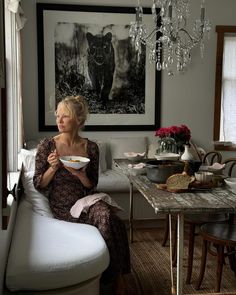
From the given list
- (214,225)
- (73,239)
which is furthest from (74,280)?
(214,225)

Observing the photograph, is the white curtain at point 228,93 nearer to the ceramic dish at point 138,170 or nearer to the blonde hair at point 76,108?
the ceramic dish at point 138,170

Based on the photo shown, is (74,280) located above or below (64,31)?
below

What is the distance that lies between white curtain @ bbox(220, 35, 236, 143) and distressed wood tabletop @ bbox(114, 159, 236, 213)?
3.05m

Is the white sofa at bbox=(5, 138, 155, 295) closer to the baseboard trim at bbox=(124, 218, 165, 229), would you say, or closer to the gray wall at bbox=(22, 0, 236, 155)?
the baseboard trim at bbox=(124, 218, 165, 229)

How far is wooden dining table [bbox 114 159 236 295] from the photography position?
6.59 ft

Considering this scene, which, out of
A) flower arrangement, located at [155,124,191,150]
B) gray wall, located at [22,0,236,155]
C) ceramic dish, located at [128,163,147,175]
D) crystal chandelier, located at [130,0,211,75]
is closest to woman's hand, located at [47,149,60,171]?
ceramic dish, located at [128,163,147,175]

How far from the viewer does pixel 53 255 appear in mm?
2047

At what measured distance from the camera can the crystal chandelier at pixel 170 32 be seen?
3.65m

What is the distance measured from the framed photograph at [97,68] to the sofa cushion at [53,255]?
2.70 meters

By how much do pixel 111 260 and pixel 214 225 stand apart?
768 mm

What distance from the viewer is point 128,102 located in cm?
516

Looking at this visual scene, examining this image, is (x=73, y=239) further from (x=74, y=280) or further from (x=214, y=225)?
(x=214, y=225)

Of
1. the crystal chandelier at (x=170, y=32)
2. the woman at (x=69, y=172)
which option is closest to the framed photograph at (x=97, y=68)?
the crystal chandelier at (x=170, y=32)

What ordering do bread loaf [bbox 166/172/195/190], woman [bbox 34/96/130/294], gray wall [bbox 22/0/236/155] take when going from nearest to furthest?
bread loaf [bbox 166/172/195/190], woman [bbox 34/96/130/294], gray wall [bbox 22/0/236/155]
